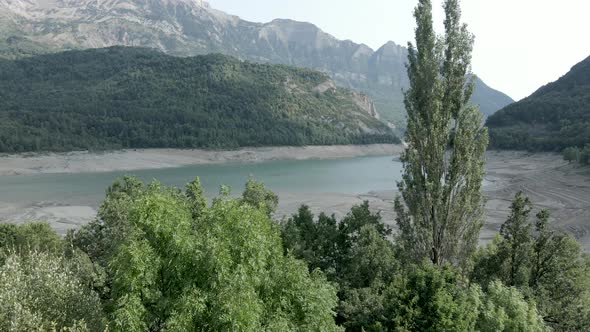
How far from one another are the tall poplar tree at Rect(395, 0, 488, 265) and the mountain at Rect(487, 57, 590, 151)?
9899cm

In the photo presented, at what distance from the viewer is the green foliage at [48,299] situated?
542 inches

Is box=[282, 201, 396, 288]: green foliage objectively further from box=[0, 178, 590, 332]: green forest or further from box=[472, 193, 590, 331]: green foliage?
box=[472, 193, 590, 331]: green foliage

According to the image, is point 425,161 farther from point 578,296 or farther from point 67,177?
point 67,177

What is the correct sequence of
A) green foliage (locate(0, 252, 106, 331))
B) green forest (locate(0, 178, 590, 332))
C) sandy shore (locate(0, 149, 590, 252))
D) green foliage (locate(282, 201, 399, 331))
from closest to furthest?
green forest (locate(0, 178, 590, 332)), green foliage (locate(0, 252, 106, 331)), green foliage (locate(282, 201, 399, 331)), sandy shore (locate(0, 149, 590, 252))

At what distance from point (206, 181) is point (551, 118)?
10782 cm

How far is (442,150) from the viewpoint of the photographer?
19.8 metres

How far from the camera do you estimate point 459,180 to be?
1945 cm

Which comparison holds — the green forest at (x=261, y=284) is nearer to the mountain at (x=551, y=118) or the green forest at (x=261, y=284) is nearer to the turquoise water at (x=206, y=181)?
the turquoise water at (x=206, y=181)

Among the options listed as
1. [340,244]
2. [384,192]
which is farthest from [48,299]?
[384,192]

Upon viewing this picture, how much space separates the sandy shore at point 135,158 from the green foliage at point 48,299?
10466cm

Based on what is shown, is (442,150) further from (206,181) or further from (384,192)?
(206,181)

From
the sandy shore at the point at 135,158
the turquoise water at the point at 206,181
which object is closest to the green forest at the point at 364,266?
the turquoise water at the point at 206,181

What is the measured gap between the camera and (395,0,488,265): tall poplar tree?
19.5 metres

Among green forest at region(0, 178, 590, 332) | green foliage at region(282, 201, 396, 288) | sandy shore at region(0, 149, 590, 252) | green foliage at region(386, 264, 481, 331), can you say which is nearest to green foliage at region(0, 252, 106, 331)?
green forest at region(0, 178, 590, 332)
